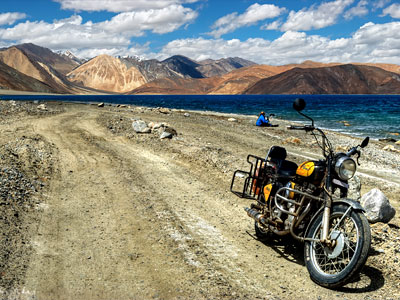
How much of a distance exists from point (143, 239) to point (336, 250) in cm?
322

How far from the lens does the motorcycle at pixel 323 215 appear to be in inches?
173

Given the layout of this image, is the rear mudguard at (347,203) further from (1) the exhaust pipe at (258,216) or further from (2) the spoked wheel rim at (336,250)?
(1) the exhaust pipe at (258,216)

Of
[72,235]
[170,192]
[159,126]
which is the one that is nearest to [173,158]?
[170,192]

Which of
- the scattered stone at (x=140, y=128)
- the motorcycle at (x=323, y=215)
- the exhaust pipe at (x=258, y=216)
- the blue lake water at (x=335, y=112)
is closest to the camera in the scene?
the motorcycle at (x=323, y=215)

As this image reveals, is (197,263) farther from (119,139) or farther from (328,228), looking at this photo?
(119,139)

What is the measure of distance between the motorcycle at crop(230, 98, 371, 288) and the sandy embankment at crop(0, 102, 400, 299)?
1.27 feet

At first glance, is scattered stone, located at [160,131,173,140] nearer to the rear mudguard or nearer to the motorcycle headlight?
the rear mudguard

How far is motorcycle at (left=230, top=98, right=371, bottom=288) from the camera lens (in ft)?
14.4

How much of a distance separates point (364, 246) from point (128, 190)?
603 cm

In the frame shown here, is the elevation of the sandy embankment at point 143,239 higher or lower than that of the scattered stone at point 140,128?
lower

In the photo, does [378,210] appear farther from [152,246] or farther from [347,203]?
[152,246]

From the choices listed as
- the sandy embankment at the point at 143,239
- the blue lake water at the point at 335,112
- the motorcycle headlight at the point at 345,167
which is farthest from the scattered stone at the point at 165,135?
the blue lake water at the point at 335,112

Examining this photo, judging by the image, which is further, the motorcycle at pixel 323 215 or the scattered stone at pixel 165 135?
the scattered stone at pixel 165 135

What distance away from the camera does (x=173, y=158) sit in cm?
1261
